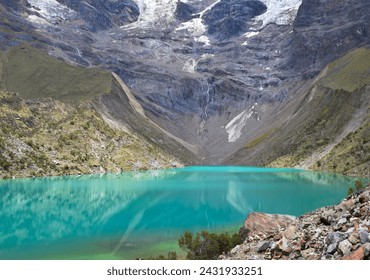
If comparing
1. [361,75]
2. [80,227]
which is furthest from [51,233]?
[361,75]

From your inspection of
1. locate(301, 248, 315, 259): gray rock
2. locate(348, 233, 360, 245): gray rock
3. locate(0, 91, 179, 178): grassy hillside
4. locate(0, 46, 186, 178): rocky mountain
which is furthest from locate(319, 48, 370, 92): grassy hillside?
locate(348, 233, 360, 245): gray rock

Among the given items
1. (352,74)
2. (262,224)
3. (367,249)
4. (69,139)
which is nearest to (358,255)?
(367,249)

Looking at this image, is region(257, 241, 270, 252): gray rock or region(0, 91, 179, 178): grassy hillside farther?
region(0, 91, 179, 178): grassy hillside


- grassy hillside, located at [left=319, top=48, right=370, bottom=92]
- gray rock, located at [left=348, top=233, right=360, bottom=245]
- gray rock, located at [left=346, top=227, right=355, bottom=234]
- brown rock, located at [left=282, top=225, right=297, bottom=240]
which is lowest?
gray rock, located at [left=348, top=233, right=360, bottom=245]

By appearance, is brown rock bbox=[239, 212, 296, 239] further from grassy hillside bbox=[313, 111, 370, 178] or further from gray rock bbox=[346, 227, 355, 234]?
grassy hillside bbox=[313, 111, 370, 178]

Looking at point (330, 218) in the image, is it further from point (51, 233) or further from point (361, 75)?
point (361, 75)

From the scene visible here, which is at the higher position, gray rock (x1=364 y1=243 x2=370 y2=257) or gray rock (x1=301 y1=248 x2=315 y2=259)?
gray rock (x1=301 y1=248 x2=315 y2=259)

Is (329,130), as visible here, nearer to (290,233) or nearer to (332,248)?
(290,233)
